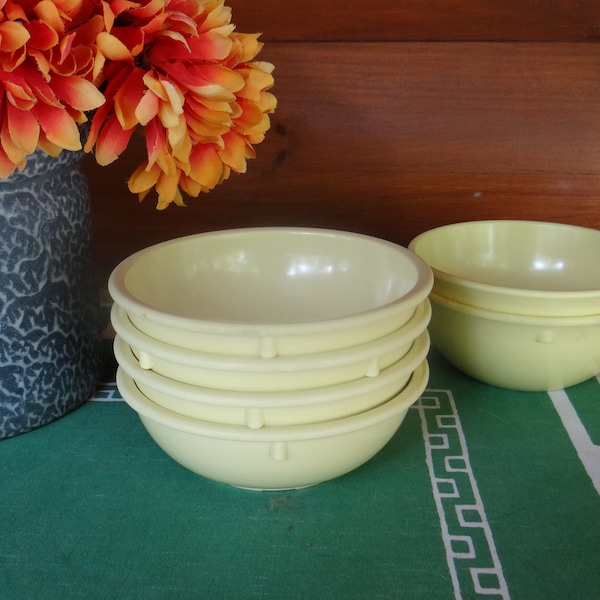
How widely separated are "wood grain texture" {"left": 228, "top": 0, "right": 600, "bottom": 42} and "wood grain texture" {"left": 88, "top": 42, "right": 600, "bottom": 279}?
11 millimetres

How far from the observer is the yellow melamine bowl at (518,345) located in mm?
574

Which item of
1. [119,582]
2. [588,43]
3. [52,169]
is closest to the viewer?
[119,582]

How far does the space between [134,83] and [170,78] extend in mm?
25

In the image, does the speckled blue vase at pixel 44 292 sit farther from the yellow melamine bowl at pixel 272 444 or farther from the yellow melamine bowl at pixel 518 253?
the yellow melamine bowl at pixel 518 253

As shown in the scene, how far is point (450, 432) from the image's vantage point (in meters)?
0.57

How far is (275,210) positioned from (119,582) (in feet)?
1.51

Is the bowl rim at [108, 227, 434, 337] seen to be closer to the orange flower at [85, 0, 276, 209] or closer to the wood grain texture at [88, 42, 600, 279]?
the orange flower at [85, 0, 276, 209]

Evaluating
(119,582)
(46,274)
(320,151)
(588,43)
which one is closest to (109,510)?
(119,582)

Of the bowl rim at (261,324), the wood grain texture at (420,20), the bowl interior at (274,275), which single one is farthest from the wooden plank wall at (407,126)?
the bowl rim at (261,324)

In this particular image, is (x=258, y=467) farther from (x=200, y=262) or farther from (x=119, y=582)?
(x=200, y=262)

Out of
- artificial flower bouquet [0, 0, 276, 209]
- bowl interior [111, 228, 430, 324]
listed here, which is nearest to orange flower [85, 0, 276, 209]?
artificial flower bouquet [0, 0, 276, 209]

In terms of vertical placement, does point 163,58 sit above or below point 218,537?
above

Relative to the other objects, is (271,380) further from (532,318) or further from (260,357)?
(532,318)

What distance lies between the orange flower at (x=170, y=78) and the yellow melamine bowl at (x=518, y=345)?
0.26m
